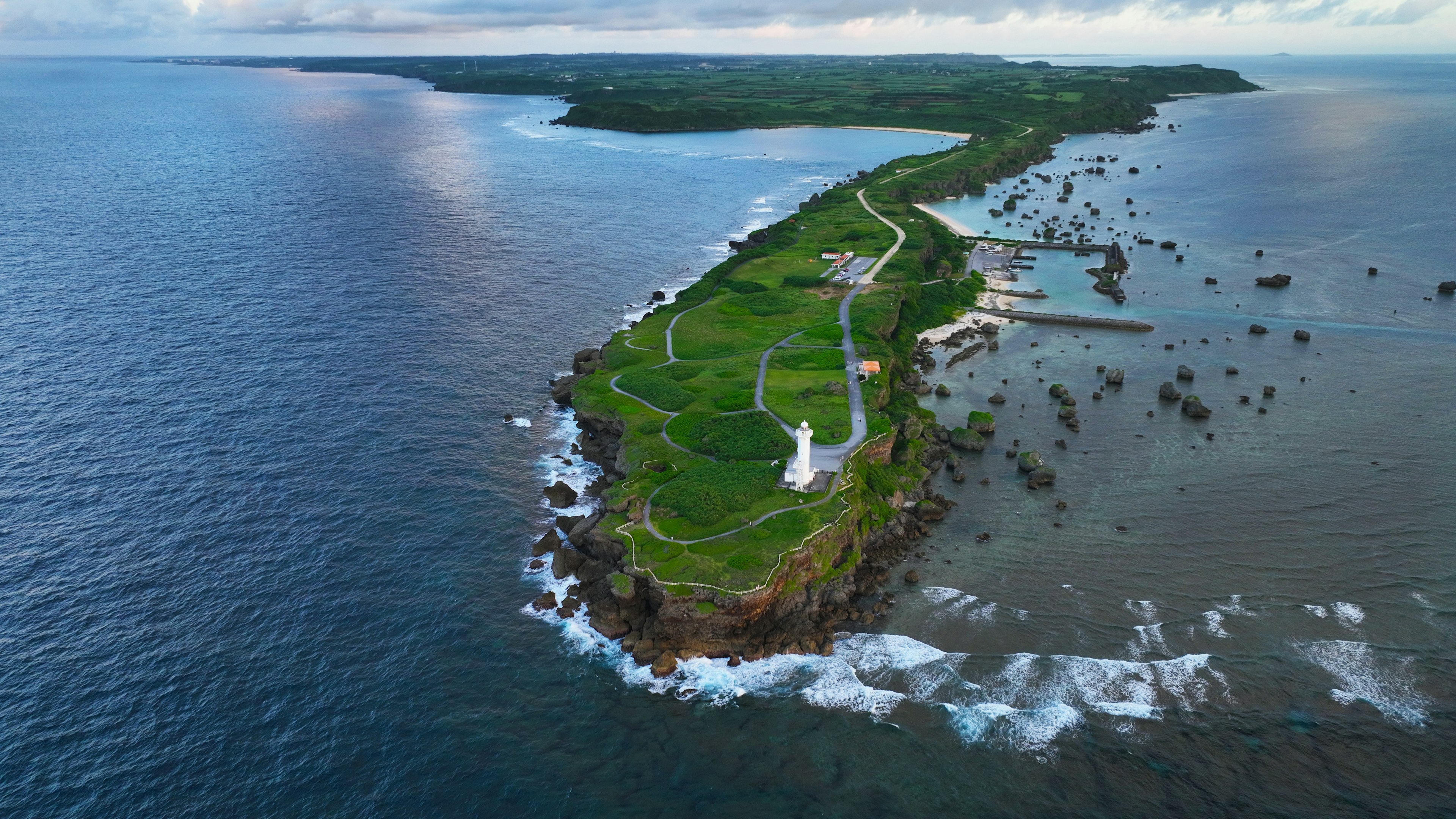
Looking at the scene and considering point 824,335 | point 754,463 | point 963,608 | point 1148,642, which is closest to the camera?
point 1148,642

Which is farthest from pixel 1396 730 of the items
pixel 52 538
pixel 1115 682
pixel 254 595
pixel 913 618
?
pixel 52 538

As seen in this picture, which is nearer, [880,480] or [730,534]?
[730,534]

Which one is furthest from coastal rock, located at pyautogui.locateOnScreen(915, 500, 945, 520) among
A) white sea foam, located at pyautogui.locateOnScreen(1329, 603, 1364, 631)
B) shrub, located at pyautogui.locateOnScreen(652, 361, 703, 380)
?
shrub, located at pyautogui.locateOnScreen(652, 361, 703, 380)

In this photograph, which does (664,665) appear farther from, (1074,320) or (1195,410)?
(1074,320)

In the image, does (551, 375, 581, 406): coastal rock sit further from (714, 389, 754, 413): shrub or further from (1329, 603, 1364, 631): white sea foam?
(1329, 603, 1364, 631): white sea foam

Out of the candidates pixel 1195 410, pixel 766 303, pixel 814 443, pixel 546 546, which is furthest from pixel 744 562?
pixel 766 303

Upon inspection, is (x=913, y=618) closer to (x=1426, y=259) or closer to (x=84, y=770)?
(x=84, y=770)
